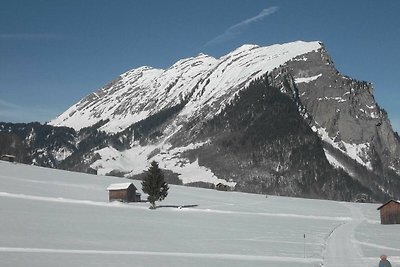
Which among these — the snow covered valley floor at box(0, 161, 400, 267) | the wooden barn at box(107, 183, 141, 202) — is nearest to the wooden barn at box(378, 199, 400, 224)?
the snow covered valley floor at box(0, 161, 400, 267)

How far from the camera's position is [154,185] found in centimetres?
10125

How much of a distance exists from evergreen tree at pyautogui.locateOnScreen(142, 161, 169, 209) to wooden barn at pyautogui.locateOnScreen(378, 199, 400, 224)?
4162cm

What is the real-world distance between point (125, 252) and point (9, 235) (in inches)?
496

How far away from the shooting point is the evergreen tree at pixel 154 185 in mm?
100625

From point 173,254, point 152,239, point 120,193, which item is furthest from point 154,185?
point 173,254

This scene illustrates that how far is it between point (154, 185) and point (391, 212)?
45152 mm

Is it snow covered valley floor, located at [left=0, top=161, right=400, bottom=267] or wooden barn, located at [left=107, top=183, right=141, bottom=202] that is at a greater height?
wooden barn, located at [left=107, top=183, right=141, bottom=202]

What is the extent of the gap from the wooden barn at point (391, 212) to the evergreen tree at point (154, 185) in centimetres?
4162

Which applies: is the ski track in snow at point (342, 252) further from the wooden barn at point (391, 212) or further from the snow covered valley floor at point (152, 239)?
the wooden barn at point (391, 212)

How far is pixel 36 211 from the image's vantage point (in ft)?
245

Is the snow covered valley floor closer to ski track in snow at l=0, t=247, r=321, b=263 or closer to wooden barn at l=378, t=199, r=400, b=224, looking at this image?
ski track in snow at l=0, t=247, r=321, b=263

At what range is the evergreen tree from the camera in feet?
330

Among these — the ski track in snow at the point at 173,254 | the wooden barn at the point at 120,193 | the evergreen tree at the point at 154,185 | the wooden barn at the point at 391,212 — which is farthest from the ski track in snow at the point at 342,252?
the wooden barn at the point at 120,193

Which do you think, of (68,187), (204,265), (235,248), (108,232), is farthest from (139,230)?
(68,187)
